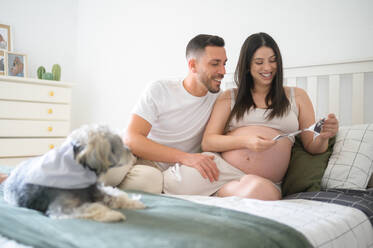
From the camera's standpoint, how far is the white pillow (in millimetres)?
1504

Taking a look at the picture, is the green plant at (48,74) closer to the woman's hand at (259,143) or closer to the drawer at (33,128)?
the drawer at (33,128)

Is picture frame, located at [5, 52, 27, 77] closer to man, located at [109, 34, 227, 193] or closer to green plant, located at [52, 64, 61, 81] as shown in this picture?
green plant, located at [52, 64, 61, 81]

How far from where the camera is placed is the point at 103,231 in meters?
0.83

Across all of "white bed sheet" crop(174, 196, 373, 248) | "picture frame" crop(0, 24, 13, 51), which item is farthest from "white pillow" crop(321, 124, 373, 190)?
"picture frame" crop(0, 24, 13, 51)

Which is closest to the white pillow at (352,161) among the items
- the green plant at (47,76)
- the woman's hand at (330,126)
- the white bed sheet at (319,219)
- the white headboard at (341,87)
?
the woman's hand at (330,126)

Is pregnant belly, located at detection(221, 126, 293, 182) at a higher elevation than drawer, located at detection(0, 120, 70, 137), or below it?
higher

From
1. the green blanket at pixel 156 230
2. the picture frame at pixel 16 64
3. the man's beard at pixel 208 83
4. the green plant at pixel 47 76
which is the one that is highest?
the picture frame at pixel 16 64

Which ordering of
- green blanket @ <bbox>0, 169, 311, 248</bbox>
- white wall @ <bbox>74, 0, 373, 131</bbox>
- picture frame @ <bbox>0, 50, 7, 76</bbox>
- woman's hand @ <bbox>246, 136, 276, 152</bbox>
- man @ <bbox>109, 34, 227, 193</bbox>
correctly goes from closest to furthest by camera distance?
green blanket @ <bbox>0, 169, 311, 248</bbox>
woman's hand @ <bbox>246, 136, 276, 152</bbox>
man @ <bbox>109, 34, 227, 193</bbox>
white wall @ <bbox>74, 0, 373, 131</bbox>
picture frame @ <bbox>0, 50, 7, 76</bbox>

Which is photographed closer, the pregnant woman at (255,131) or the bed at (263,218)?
the bed at (263,218)

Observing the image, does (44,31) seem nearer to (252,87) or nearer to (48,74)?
(48,74)

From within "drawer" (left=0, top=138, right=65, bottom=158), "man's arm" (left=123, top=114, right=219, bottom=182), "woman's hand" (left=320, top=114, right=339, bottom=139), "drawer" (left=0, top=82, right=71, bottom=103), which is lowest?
"drawer" (left=0, top=138, right=65, bottom=158)

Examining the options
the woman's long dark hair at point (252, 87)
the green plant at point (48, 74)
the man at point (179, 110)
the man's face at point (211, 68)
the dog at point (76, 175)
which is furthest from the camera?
the green plant at point (48, 74)

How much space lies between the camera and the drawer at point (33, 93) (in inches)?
133

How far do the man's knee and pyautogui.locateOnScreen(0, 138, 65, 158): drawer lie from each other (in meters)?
2.28
